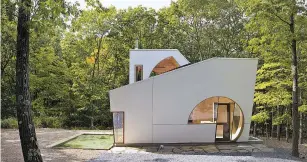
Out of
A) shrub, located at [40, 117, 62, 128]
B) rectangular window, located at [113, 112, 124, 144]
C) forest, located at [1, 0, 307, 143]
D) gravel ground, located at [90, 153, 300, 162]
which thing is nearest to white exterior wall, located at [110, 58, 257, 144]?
rectangular window, located at [113, 112, 124, 144]

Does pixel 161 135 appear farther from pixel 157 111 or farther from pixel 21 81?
pixel 21 81

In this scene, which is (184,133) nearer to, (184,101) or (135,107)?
(184,101)

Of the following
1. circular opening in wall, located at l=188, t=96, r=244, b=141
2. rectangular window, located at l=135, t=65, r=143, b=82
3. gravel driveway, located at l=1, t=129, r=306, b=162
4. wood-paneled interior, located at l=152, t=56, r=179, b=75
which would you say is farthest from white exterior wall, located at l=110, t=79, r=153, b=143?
wood-paneled interior, located at l=152, t=56, r=179, b=75

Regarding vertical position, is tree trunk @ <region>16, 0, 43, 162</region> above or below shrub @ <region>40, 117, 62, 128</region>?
above

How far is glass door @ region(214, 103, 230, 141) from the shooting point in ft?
36.7

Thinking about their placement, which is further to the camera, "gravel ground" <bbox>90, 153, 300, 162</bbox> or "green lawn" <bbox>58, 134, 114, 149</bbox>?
"green lawn" <bbox>58, 134, 114, 149</bbox>

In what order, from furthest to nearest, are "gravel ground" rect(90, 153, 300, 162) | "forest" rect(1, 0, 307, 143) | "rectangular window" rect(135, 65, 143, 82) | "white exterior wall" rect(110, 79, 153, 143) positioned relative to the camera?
"forest" rect(1, 0, 307, 143) → "rectangular window" rect(135, 65, 143, 82) → "white exterior wall" rect(110, 79, 153, 143) → "gravel ground" rect(90, 153, 300, 162)

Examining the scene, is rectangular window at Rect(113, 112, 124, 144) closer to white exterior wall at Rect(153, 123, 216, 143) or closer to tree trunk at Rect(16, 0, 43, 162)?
white exterior wall at Rect(153, 123, 216, 143)

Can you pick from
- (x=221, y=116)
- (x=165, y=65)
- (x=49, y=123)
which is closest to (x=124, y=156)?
(x=221, y=116)

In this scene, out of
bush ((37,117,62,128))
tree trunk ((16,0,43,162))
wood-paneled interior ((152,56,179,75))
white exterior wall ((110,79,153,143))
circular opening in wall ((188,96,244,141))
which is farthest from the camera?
bush ((37,117,62,128))

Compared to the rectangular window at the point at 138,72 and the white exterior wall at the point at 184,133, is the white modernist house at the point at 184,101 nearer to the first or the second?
the white exterior wall at the point at 184,133

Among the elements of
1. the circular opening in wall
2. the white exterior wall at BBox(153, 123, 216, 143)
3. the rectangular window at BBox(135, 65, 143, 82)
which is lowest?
the white exterior wall at BBox(153, 123, 216, 143)

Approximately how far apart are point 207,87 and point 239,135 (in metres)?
2.19

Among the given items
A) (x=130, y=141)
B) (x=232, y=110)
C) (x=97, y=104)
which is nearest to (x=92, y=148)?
(x=130, y=141)
